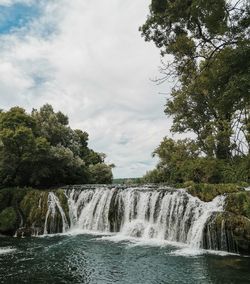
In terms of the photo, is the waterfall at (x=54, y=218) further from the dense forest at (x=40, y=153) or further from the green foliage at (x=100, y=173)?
the green foliage at (x=100, y=173)

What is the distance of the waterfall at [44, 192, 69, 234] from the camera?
25.5 metres

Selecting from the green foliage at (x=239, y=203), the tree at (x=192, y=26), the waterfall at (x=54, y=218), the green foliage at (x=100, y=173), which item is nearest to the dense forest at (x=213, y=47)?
the tree at (x=192, y=26)

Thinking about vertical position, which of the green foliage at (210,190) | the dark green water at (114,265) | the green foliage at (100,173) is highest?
the green foliage at (100,173)

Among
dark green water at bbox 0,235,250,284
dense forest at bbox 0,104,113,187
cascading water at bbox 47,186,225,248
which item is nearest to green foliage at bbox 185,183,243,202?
cascading water at bbox 47,186,225,248

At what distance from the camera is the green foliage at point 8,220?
25.1 meters

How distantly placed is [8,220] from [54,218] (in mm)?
3224

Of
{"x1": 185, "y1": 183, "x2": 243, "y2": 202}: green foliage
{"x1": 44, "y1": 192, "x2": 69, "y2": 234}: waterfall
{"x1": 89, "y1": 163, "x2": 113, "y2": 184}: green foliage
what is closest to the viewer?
{"x1": 185, "y1": 183, "x2": 243, "y2": 202}: green foliage

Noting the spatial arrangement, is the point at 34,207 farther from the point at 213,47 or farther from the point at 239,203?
the point at 213,47

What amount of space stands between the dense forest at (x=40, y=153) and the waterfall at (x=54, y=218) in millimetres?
4885

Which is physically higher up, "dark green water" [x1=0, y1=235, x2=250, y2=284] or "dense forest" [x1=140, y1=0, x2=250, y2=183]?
"dense forest" [x1=140, y1=0, x2=250, y2=183]

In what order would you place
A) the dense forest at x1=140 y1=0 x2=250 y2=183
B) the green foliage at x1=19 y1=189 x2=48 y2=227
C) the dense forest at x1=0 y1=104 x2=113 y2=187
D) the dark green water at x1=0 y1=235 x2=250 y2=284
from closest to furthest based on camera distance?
the dense forest at x1=140 y1=0 x2=250 y2=183, the dark green water at x1=0 y1=235 x2=250 y2=284, the green foliage at x1=19 y1=189 x2=48 y2=227, the dense forest at x1=0 y1=104 x2=113 y2=187

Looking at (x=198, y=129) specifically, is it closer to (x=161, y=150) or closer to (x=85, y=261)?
(x=161, y=150)

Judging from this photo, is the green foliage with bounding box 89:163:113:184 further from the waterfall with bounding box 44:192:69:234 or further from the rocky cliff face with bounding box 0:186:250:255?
the waterfall with bounding box 44:192:69:234

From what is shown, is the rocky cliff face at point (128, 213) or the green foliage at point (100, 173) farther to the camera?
the green foliage at point (100, 173)
